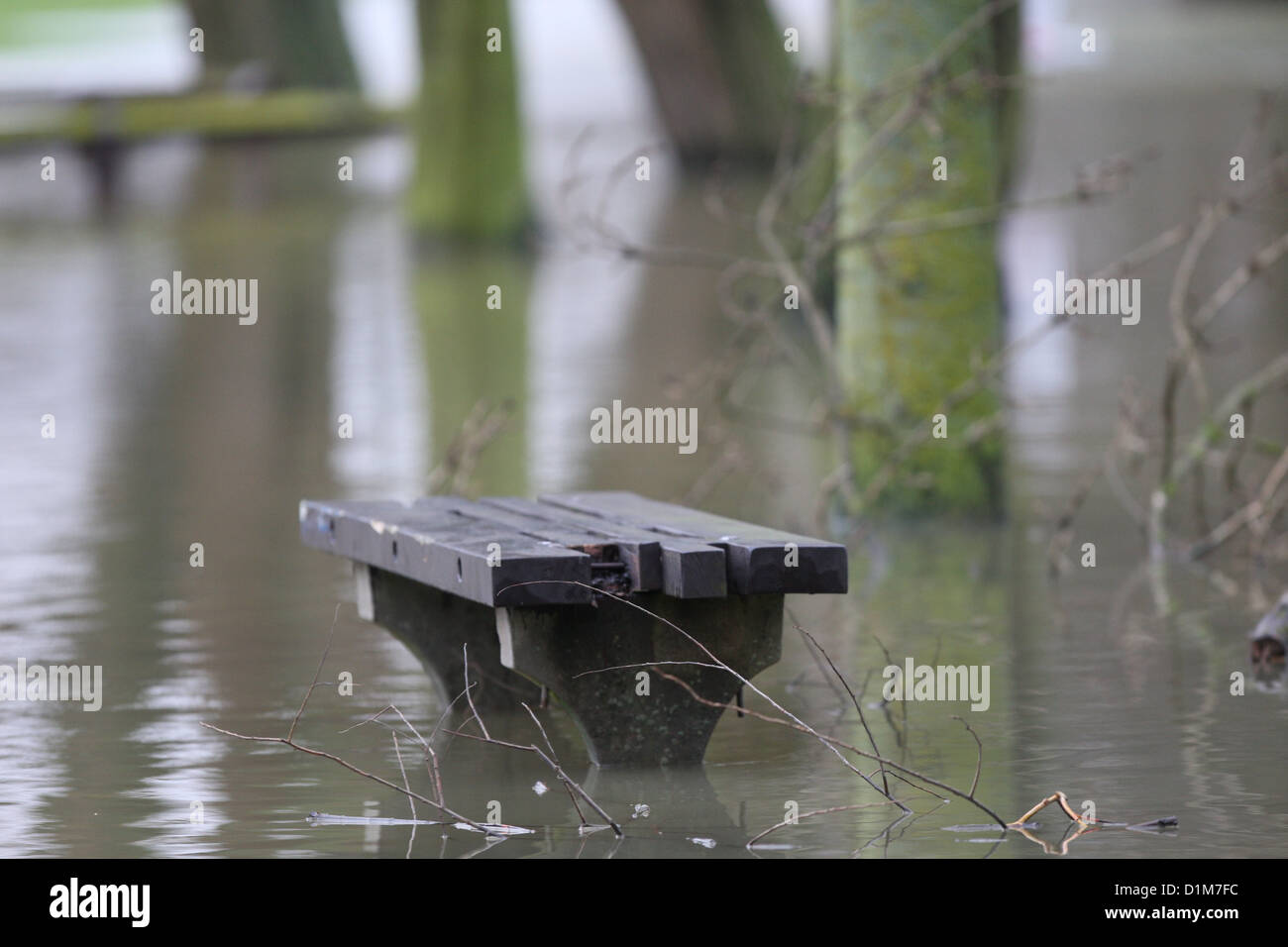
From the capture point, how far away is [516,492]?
9758 mm

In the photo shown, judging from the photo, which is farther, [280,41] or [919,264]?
[280,41]

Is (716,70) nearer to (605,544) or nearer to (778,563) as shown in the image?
(605,544)

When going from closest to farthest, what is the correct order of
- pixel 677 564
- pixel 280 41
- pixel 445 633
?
1. pixel 677 564
2. pixel 445 633
3. pixel 280 41

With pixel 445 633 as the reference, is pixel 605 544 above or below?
above

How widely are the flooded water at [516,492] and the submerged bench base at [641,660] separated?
0.30 feet

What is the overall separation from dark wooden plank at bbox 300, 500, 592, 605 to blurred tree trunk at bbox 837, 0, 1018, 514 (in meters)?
3.33

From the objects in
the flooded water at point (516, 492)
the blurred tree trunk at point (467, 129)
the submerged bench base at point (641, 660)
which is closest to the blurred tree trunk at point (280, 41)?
the blurred tree trunk at point (467, 129)

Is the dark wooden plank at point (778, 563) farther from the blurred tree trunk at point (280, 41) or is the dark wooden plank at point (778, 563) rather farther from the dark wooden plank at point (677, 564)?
the blurred tree trunk at point (280, 41)

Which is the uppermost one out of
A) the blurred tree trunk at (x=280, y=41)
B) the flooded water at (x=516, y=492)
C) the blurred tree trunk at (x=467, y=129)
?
the blurred tree trunk at (x=280, y=41)

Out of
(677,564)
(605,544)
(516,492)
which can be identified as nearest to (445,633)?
(605,544)

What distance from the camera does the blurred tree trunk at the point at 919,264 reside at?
909 cm

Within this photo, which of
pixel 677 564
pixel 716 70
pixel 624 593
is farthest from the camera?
pixel 716 70

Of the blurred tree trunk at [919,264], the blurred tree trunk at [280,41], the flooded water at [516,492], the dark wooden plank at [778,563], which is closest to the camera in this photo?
the flooded water at [516,492]

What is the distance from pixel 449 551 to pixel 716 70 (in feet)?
80.8
